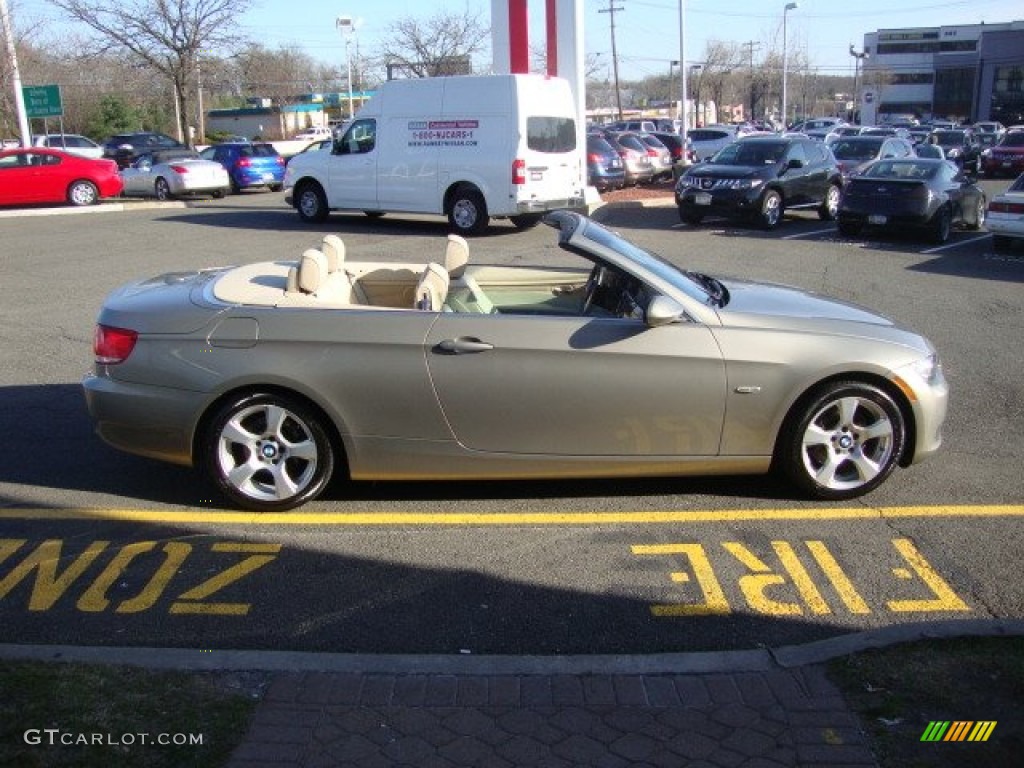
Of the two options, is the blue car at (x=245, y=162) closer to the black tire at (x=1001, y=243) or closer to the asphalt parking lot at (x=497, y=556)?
the black tire at (x=1001, y=243)

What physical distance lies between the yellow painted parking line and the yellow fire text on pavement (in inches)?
13.4

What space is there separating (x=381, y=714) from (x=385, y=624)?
0.76m

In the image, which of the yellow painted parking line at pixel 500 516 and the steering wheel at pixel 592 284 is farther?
the steering wheel at pixel 592 284

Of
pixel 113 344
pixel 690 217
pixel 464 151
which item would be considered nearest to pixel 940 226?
pixel 690 217

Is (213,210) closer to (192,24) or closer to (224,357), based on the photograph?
(192,24)

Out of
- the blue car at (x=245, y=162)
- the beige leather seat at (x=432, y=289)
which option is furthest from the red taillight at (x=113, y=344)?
the blue car at (x=245, y=162)

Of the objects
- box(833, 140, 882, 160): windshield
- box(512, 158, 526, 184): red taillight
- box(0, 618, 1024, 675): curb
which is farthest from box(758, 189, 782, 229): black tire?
box(0, 618, 1024, 675): curb

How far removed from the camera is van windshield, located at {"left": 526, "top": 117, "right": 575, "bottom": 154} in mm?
16797

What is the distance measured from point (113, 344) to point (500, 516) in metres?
2.20

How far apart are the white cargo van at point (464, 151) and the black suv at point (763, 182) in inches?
108

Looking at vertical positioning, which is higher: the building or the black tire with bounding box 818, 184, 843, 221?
the building

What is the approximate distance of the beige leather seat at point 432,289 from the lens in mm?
5137

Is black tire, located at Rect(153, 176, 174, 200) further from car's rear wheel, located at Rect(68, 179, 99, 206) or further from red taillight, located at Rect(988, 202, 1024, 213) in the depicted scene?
red taillight, located at Rect(988, 202, 1024, 213)

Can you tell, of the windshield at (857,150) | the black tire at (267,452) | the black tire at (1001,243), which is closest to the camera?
the black tire at (267,452)
